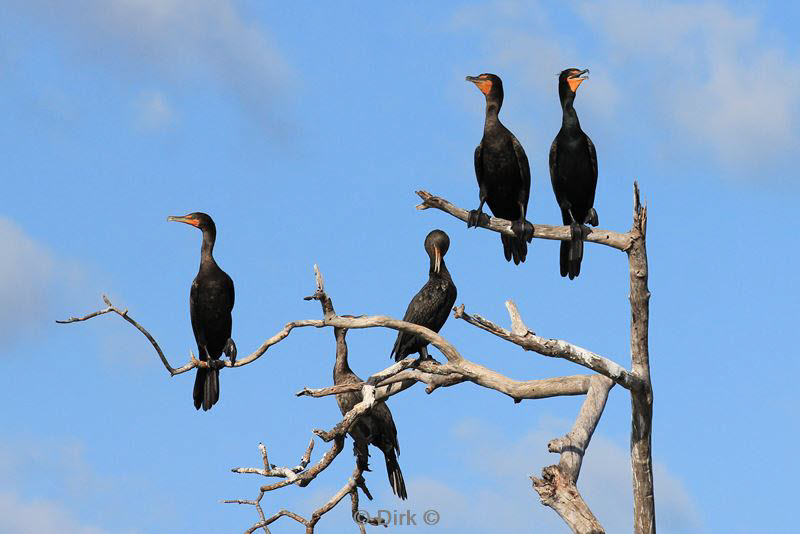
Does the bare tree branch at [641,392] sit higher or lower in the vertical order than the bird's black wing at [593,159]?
lower

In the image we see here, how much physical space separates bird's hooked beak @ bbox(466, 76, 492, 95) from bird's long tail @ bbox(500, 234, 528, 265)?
Result: 1366 millimetres

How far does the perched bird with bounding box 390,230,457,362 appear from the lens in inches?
491

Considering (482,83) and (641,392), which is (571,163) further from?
(641,392)

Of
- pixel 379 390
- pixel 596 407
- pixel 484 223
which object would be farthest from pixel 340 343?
pixel 596 407

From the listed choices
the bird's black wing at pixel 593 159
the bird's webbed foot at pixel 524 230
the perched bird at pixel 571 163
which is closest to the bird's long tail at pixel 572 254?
the perched bird at pixel 571 163

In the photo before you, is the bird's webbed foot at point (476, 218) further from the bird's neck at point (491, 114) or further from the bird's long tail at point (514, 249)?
the bird's neck at point (491, 114)

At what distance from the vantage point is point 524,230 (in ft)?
40.6

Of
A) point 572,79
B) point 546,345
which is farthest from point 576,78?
point 546,345

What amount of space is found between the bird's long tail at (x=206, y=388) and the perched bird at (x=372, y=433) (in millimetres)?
1654

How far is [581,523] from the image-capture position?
10.5m

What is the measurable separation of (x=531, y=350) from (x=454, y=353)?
1.01m

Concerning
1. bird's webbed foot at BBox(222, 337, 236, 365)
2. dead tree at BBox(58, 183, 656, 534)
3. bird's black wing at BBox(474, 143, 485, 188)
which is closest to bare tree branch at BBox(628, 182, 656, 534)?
dead tree at BBox(58, 183, 656, 534)

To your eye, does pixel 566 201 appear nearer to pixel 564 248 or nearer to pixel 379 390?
pixel 564 248

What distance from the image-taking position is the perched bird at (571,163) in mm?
13047
